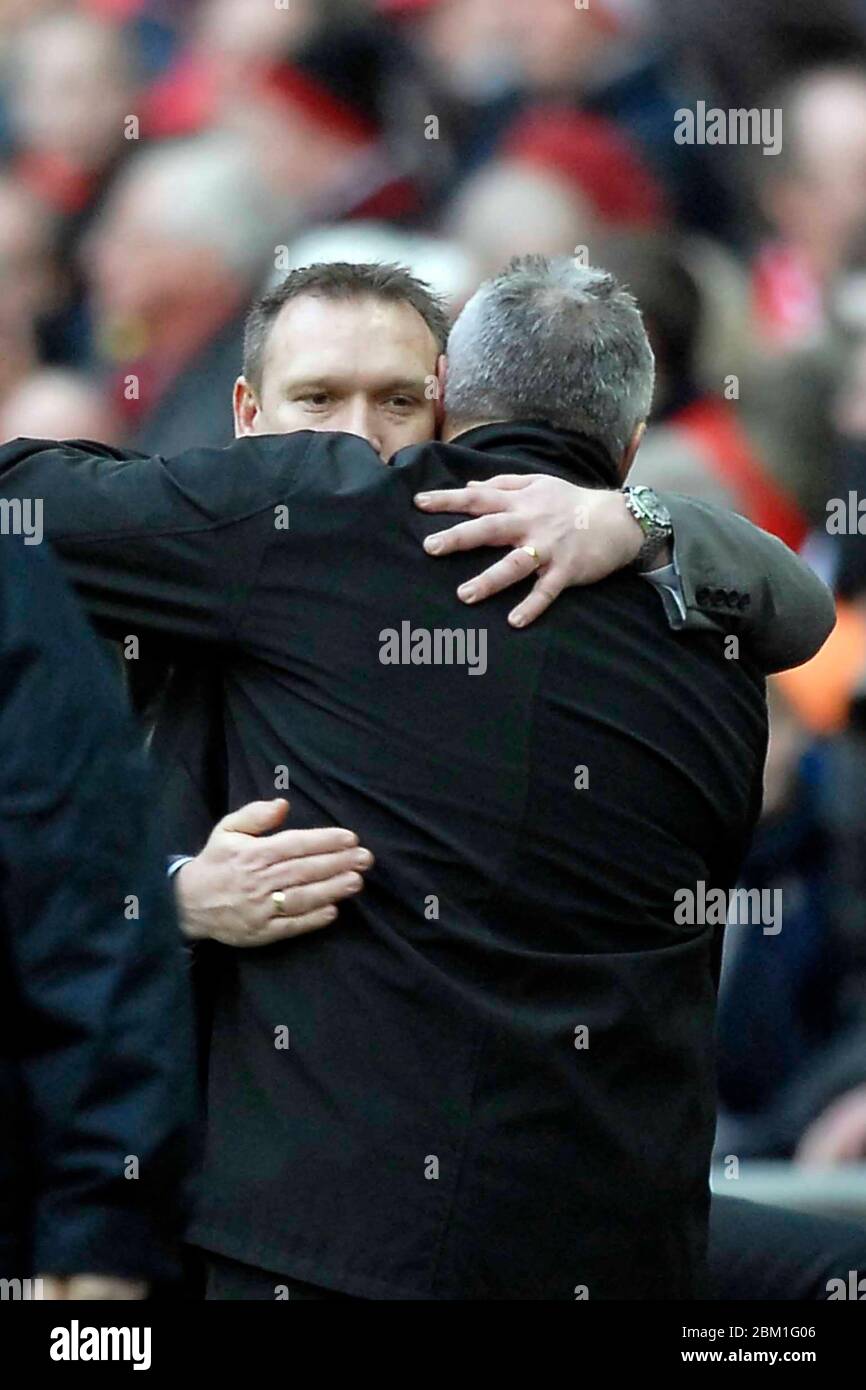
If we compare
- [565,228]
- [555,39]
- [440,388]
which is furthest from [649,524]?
[555,39]

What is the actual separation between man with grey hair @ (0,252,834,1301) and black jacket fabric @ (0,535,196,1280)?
1.79 ft

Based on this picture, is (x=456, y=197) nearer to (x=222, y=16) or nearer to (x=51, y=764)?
(x=222, y=16)

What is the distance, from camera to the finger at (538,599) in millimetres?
2555

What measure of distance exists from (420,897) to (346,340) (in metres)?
0.74

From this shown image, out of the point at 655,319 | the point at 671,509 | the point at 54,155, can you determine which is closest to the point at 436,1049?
the point at 671,509

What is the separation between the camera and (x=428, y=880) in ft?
8.21

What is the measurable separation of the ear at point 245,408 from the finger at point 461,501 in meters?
0.46

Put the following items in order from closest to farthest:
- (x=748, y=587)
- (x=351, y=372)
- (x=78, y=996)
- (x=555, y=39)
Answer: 1. (x=78, y=996)
2. (x=748, y=587)
3. (x=351, y=372)
4. (x=555, y=39)

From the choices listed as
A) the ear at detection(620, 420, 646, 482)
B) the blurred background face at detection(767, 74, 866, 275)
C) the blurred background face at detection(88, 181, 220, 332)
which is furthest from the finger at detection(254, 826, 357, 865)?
the blurred background face at detection(767, 74, 866, 275)

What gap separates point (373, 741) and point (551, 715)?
0.19 m

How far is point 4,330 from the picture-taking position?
5.26m

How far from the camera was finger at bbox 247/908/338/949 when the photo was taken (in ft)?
8.19

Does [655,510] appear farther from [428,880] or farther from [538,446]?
[428,880]

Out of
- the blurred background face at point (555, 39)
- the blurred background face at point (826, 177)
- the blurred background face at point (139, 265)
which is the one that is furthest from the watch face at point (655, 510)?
the blurred background face at point (555, 39)
